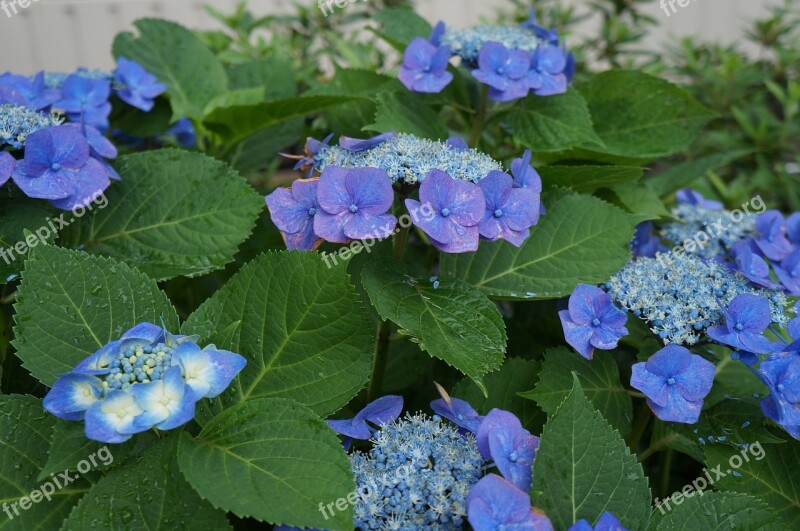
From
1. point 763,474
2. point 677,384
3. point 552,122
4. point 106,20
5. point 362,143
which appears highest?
point 362,143

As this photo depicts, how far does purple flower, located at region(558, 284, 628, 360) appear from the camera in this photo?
0.90m

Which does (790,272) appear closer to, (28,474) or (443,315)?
(443,315)

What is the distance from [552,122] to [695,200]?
0.35 metres

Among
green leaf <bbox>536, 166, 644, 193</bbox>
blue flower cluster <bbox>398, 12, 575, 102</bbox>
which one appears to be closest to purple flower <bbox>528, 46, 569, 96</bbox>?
blue flower cluster <bbox>398, 12, 575, 102</bbox>

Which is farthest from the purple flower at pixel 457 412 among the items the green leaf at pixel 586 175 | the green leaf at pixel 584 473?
the green leaf at pixel 586 175

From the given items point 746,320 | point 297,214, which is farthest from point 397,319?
point 746,320

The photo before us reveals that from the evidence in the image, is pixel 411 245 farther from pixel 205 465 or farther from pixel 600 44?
pixel 600 44

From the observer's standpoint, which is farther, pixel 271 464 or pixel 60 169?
pixel 60 169

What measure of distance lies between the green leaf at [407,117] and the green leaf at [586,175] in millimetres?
173

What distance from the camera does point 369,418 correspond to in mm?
835

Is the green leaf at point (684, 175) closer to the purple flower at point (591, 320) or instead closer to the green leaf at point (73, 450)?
the purple flower at point (591, 320)

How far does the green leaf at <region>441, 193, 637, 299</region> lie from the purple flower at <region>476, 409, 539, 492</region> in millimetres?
242

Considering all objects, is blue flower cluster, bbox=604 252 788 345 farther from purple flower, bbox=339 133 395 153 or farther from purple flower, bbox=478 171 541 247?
purple flower, bbox=339 133 395 153

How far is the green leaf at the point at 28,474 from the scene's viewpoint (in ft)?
2.49
